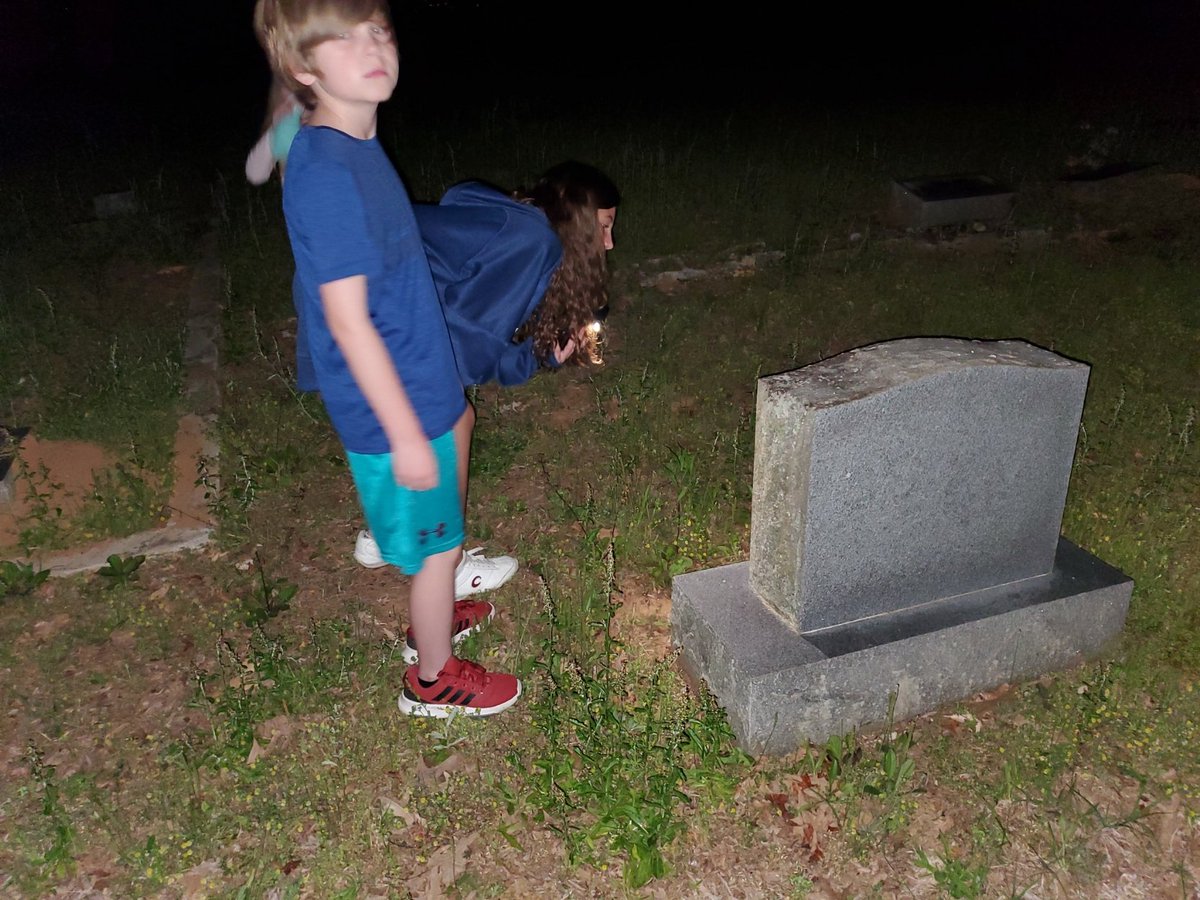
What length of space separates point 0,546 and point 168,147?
7607 mm

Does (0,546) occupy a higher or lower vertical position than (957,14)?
lower

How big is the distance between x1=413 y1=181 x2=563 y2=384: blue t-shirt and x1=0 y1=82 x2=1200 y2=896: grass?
92 centimetres

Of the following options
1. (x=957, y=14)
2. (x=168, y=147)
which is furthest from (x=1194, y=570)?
(x=957, y=14)

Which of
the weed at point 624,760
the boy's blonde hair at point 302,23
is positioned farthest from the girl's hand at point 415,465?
the weed at point 624,760

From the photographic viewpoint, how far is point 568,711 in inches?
110

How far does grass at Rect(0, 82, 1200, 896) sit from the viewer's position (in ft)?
7.88

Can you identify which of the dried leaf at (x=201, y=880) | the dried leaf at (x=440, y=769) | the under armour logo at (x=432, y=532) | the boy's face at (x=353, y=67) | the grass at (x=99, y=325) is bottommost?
the dried leaf at (x=201, y=880)

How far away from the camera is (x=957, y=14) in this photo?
16984mm

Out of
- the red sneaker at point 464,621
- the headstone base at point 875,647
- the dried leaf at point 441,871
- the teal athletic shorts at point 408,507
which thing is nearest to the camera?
the teal athletic shorts at point 408,507

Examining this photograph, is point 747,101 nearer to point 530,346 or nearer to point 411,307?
point 530,346

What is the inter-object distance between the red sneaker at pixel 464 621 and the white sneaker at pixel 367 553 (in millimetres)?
434

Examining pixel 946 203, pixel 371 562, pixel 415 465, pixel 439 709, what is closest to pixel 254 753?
pixel 439 709

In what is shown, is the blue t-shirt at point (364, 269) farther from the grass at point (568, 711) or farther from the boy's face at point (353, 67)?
the grass at point (568, 711)

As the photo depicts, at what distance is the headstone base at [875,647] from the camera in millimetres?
2600
